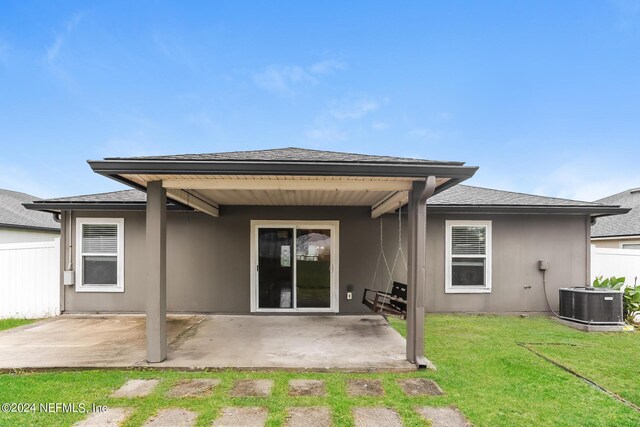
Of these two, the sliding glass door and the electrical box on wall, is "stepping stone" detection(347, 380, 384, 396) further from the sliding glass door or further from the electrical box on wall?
the electrical box on wall

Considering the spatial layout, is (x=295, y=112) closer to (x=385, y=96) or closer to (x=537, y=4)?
(x=385, y=96)

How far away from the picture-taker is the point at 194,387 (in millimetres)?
3541

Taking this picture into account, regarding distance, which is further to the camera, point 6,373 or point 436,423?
point 6,373

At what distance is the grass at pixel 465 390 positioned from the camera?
9.75ft

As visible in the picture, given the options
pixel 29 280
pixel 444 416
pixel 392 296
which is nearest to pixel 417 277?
pixel 444 416

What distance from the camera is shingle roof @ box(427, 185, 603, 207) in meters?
6.99

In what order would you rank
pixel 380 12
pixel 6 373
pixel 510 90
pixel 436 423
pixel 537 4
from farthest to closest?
pixel 510 90 < pixel 380 12 < pixel 537 4 < pixel 6 373 < pixel 436 423

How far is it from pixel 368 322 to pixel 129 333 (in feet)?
13.7

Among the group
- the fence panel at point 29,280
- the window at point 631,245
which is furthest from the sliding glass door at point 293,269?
the window at point 631,245

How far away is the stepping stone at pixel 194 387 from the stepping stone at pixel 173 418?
31 centimetres

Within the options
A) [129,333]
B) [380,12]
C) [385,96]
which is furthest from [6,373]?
[385,96]

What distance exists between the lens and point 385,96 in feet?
64.8

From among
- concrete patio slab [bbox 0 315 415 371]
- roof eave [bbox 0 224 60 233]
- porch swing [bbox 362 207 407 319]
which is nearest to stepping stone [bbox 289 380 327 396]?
concrete patio slab [bbox 0 315 415 371]

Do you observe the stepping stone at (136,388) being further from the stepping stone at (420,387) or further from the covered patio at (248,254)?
the covered patio at (248,254)
